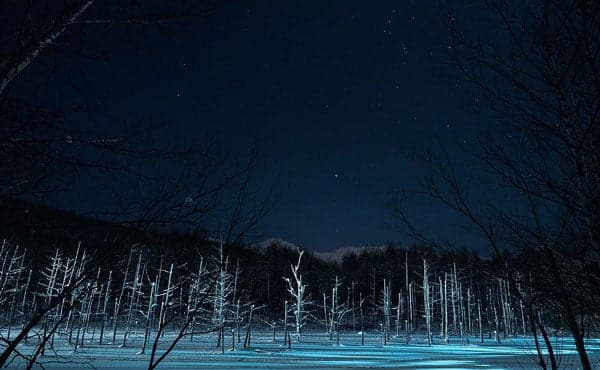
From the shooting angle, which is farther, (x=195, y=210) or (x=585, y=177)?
(x=585, y=177)

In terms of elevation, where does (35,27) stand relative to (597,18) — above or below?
below

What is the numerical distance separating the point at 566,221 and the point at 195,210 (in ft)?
9.00

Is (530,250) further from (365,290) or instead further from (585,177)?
(365,290)

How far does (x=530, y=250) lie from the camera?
125 inches

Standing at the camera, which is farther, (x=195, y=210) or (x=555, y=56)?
(x=555, y=56)

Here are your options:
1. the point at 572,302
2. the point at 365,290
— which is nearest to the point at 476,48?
the point at 572,302

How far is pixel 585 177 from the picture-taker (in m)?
2.58

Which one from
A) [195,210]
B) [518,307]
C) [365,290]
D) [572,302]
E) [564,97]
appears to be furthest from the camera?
[365,290]

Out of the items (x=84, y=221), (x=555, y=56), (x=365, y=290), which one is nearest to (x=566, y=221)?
→ (x=555, y=56)

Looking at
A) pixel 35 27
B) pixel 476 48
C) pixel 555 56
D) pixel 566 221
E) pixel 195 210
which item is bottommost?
pixel 195 210

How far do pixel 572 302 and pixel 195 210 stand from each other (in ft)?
9.37

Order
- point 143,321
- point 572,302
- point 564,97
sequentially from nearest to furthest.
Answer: point 564,97
point 572,302
point 143,321

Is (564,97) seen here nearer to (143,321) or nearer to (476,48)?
(476,48)

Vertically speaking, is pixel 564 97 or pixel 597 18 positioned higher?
pixel 597 18
